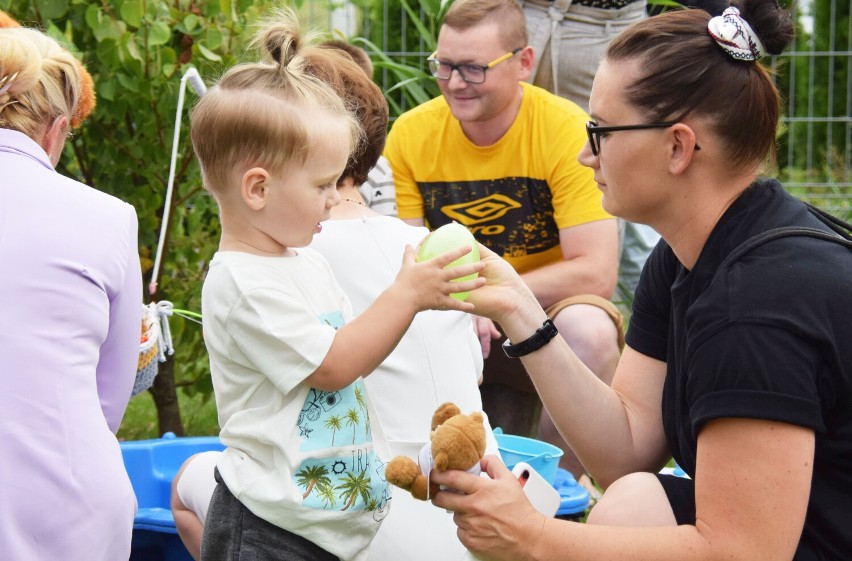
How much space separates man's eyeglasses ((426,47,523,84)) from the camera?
12.8ft

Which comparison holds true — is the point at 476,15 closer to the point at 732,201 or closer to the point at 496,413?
the point at 496,413

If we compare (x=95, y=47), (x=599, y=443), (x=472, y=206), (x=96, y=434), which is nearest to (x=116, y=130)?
(x=95, y=47)

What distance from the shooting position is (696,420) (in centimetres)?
182

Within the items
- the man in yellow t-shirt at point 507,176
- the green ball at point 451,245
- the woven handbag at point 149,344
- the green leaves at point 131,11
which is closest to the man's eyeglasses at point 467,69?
the man in yellow t-shirt at point 507,176

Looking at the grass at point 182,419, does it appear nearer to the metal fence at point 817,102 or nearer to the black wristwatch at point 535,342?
the black wristwatch at point 535,342

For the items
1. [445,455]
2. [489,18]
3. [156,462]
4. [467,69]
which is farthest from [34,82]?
[489,18]

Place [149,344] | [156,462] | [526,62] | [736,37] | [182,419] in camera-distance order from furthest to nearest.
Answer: [182,419]
[526,62]
[156,462]
[149,344]
[736,37]

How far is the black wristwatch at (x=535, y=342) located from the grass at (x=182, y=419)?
244cm

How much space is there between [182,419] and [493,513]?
3.13 metres

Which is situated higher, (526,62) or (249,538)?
(526,62)

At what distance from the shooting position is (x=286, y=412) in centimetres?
202

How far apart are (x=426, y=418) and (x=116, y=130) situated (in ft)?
6.33

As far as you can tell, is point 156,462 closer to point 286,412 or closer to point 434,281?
point 286,412

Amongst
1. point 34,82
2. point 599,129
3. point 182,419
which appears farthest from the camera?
point 182,419
